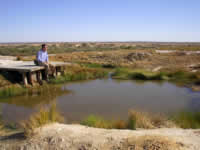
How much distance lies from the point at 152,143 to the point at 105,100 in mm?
5150

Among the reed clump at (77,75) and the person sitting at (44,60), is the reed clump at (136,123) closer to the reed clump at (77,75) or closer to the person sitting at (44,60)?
the person sitting at (44,60)

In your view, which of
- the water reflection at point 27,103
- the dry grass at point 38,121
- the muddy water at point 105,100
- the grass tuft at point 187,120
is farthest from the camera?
the muddy water at point 105,100

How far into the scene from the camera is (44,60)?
34.6 ft

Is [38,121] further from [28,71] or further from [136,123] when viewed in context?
[28,71]

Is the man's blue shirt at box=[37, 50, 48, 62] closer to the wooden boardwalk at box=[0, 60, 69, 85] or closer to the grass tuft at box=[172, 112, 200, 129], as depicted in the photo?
the wooden boardwalk at box=[0, 60, 69, 85]

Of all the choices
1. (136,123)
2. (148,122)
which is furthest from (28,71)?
(148,122)

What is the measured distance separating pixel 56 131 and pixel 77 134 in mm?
456

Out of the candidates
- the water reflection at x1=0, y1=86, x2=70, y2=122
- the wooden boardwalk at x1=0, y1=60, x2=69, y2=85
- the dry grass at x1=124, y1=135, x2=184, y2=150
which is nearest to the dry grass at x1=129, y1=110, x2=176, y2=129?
the dry grass at x1=124, y1=135, x2=184, y2=150

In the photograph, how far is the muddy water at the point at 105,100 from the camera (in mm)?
7032

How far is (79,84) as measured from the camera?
38.4ft

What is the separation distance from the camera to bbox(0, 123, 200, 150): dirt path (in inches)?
134

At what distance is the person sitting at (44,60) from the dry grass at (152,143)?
7689 millimetres

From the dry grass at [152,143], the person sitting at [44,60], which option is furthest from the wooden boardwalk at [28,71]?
the dry grass at [152,143]

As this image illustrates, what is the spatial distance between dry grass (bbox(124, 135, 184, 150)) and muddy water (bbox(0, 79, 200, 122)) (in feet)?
9.52
